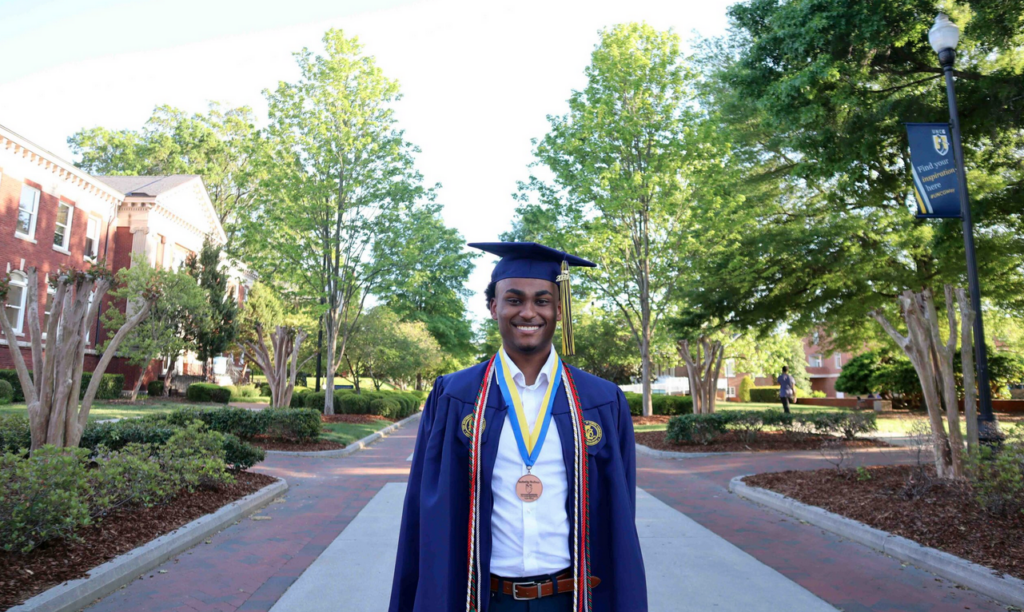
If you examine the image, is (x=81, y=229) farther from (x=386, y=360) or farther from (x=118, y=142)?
(x=118, y=142)

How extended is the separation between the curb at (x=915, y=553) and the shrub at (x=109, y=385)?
2446cm

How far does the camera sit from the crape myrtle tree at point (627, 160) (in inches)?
755

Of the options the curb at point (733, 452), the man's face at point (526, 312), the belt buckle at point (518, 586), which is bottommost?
the curb at point (733, 452)

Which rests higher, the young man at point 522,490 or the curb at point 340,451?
the young man at point 522,490

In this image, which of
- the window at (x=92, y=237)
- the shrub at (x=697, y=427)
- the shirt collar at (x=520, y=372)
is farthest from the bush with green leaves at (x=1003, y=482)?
the window at (x=92, y=237)

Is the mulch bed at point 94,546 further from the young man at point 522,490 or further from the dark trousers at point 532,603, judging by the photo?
the dark trousers at point 532,603

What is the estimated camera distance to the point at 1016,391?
32.8 m

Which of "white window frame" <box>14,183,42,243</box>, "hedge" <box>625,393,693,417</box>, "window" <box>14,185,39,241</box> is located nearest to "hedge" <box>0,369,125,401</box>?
"white window frame" <box>14,183,42,243</box>

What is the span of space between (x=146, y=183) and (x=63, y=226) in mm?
6735

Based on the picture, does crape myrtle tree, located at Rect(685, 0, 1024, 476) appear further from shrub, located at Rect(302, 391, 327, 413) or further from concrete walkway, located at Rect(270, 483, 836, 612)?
shrub, located at Rect(302, 391, 327, 413)

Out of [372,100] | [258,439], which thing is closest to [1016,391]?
[372,100]

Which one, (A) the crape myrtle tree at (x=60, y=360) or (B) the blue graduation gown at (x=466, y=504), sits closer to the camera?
(B) the blue graduation gown at (x=466, y=504)

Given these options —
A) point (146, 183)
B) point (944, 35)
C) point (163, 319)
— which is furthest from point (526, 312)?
point (146, 183)

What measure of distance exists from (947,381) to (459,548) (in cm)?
901
